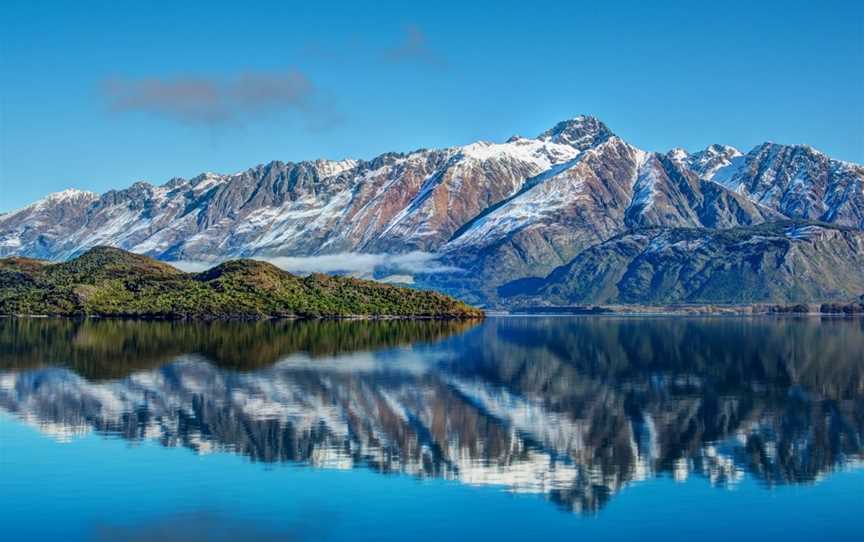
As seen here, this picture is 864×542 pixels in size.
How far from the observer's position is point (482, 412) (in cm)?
9944

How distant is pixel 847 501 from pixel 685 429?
1027 inches

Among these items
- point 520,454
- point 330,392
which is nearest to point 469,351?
point 330,392

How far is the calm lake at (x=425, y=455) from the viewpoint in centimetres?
5825

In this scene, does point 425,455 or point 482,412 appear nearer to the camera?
point 425,455

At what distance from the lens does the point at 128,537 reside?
180 ft

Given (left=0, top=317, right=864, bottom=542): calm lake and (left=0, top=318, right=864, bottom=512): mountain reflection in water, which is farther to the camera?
(left=0, top=318, right=864, bottom=512): mountain reflection in water

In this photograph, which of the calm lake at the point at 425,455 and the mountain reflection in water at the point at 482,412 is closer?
the calm lake at the point at 425,455

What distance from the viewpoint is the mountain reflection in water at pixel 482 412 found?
243 ft

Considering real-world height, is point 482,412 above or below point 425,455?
above

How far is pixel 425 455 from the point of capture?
76750mm

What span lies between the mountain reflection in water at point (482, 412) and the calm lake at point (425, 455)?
0.34 meters

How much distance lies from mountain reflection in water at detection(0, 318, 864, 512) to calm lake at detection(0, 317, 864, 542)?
0.34m

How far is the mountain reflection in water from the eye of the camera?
73.9 m

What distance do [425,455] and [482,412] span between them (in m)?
23.3
